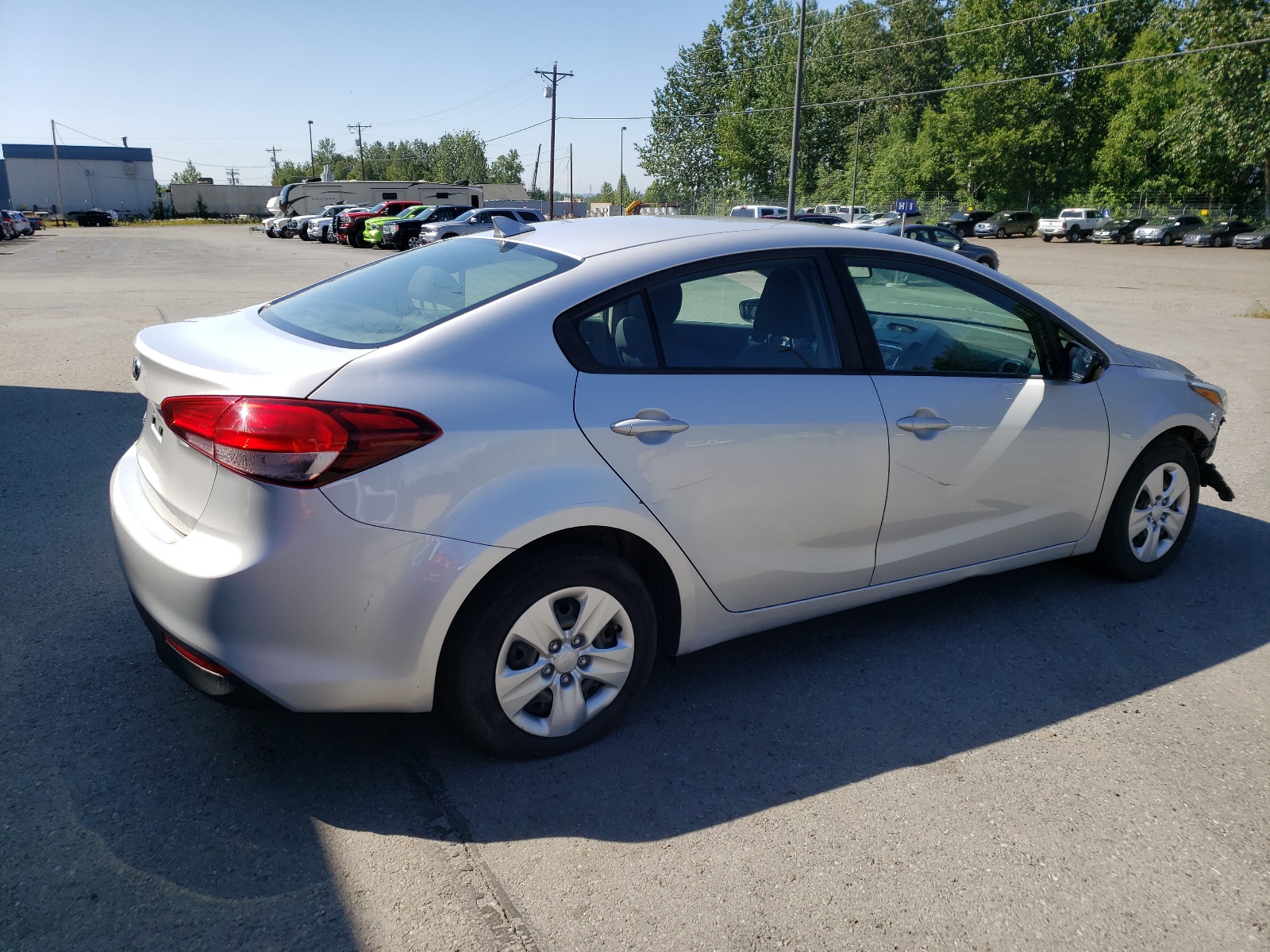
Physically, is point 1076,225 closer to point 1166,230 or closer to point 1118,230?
point 1118,230

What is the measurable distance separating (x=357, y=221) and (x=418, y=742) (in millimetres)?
40157

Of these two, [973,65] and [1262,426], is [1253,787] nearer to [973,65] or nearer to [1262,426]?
[1262,426]

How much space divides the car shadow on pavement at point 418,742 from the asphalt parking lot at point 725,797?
1 centimetres

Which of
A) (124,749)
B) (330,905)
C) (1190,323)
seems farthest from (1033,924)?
(1190,323)

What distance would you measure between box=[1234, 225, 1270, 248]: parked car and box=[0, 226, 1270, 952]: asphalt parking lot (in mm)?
47874

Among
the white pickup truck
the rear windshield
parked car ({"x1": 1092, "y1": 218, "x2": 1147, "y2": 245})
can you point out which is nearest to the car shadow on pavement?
the rear windshield

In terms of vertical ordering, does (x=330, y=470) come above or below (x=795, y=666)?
above

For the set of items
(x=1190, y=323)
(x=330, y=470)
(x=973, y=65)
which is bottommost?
(x=1190, y=323)

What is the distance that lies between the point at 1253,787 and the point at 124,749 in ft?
11.2

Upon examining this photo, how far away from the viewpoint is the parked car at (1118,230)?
168ft

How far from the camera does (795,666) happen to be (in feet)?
12.1

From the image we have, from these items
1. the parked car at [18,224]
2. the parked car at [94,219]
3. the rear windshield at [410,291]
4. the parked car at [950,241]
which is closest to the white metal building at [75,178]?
the parked car at [94,219]

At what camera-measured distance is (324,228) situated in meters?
45.2

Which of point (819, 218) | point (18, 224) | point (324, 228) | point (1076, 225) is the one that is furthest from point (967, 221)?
point (18, 224)
